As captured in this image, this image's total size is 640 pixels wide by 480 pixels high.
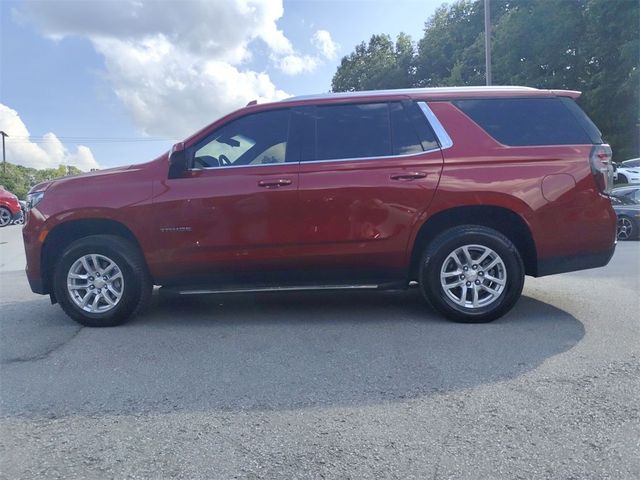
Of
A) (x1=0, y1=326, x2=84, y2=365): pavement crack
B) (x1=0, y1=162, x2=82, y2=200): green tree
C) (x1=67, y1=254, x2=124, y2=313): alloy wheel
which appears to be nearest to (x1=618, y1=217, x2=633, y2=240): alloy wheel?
(x1=67, y1=254, x2=124, y2=313): alloy wheel

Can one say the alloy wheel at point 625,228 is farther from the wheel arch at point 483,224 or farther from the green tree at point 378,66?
the green tree at point 378,66

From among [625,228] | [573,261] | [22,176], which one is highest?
[22,176]

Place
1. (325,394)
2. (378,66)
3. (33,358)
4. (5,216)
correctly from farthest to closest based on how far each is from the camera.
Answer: (378,66) → (5,216) → (33,358) → (325,394)

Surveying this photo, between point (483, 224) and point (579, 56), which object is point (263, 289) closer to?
point (483, 224)

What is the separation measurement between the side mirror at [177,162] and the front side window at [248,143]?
0.32ft

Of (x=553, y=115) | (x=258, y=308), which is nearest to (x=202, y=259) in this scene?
(x=258, y=308)

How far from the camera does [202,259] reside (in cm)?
493

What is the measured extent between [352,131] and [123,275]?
244cm

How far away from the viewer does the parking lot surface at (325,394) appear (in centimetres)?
270

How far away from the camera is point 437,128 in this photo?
490cm

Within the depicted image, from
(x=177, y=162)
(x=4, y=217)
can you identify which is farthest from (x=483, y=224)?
(x=4, y=217)

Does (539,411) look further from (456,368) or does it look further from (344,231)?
(344,231)

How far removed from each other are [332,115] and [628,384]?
10.4 feet

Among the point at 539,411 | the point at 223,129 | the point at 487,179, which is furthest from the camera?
the point at 223,129
